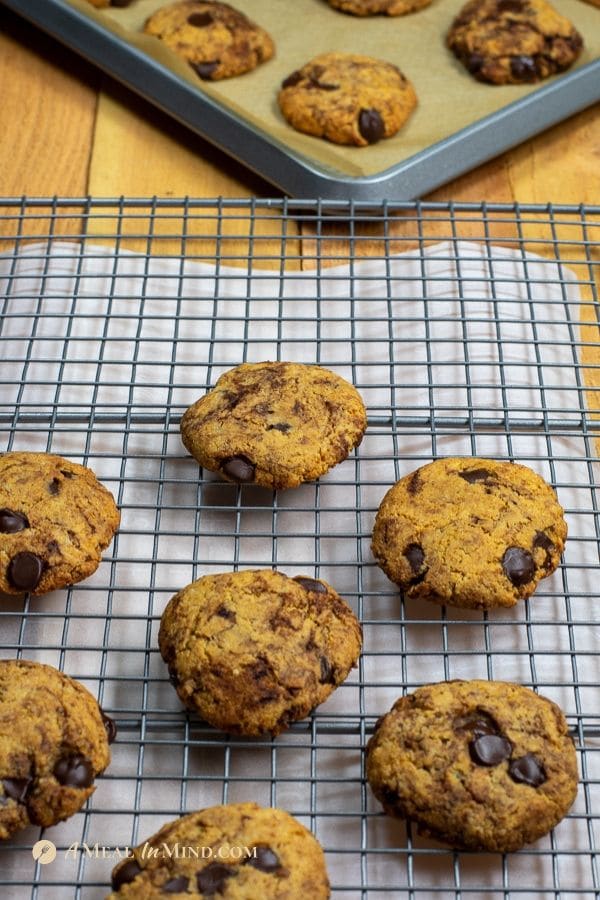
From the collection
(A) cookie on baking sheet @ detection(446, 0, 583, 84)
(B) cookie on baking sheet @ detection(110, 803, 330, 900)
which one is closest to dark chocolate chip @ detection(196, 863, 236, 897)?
(B) cookie on baking sheet @ detection(110, 803, 330, 900)

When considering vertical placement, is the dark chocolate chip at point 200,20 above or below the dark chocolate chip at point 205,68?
above

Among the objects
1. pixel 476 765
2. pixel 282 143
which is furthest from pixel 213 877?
pixel 282 143

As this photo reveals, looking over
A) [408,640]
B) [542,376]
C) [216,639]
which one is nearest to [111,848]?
[216,639]

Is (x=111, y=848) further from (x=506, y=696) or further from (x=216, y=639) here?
(x=506, y=696)

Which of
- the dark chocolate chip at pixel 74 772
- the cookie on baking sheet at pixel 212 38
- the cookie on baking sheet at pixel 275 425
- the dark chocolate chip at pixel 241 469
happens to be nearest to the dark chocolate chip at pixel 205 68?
the cookie on baking sheet at pixel 212 38

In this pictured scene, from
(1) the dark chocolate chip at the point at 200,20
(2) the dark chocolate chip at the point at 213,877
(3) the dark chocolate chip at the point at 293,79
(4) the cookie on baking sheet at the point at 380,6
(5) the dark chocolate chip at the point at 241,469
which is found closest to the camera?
(2) the dark chocolate chip at the point at 213,877

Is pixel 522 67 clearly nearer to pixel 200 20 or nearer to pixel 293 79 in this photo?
pixel 293 79

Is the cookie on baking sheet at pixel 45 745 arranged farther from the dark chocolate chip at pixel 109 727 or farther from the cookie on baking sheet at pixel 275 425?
the cookie on baking sheet at pixel 275 425
